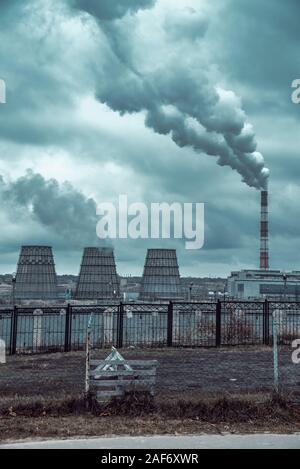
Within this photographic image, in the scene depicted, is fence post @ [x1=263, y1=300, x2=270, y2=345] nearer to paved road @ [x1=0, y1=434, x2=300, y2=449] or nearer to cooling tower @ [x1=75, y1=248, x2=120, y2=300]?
paved road @ [x1=0, y1=434, x2=300, y2=449]

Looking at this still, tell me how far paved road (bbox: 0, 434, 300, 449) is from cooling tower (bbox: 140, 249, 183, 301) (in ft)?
274

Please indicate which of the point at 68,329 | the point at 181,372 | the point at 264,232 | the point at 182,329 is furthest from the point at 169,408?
the point at 264,232

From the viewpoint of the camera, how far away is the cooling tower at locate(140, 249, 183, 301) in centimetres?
9081

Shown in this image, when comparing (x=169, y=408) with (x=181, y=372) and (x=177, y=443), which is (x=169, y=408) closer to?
(x=177, y=443)

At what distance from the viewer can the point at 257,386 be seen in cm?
1071

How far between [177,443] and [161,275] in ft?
276

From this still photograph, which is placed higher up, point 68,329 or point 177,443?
point 68,329

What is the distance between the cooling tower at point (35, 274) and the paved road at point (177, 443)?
292ft

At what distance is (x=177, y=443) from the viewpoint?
6770 mm

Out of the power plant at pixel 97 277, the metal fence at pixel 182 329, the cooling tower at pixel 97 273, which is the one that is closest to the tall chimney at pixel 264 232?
the power plant at pixel 97 277

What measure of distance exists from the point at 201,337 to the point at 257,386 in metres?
8.38
